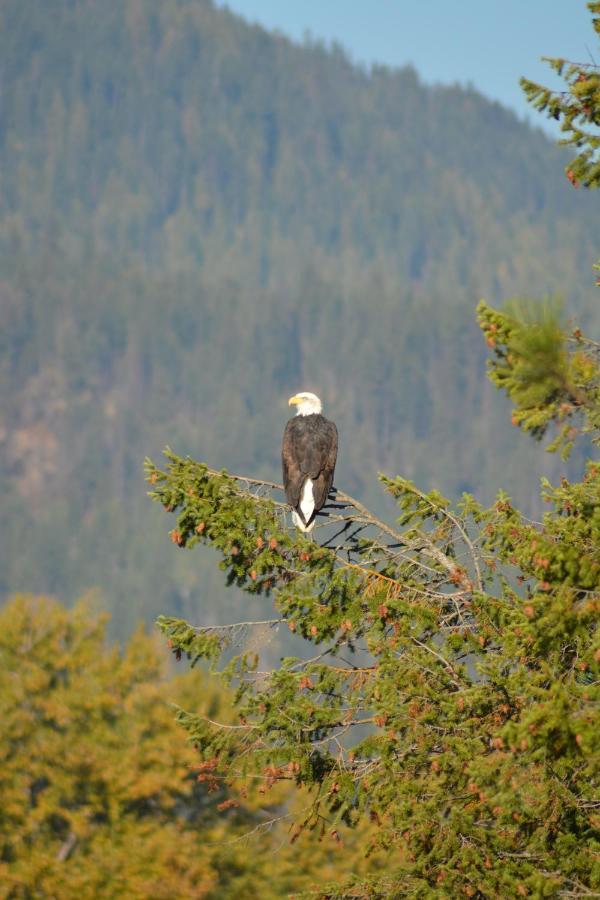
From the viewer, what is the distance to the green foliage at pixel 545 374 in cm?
729

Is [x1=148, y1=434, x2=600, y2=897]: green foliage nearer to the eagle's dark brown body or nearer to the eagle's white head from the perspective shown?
the eagle's dark brown body

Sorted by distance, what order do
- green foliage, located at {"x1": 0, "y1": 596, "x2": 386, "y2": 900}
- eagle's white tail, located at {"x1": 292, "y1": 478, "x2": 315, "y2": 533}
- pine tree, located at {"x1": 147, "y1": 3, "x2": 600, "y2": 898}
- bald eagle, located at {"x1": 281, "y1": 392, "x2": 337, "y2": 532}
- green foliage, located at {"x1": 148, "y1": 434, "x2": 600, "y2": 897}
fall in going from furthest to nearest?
green foliage, located at {"x1": 0, "y1": 596, "x2": 386, "y2": 900}
bald eagle, located at {"x1": 281, "y1": 392, "x2": 337, "y2": 532}
eagle's white tail, located at {"x1": 292, "y1": 478, "x2": 315, "y2": 533}
green foliage, located at {"x1": 148, "y1": 434, "x2": 600, "y2": 897}
pine tree, located at {"x1": 147, "y1": 3, "x2": 600, "y2": 898}

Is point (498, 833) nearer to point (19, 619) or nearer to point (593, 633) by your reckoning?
point (593, 633)

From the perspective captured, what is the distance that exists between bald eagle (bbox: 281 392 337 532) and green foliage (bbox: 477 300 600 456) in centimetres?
568

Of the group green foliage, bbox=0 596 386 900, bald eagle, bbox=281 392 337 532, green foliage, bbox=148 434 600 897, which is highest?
green foliage, bbox=0 596 386 900

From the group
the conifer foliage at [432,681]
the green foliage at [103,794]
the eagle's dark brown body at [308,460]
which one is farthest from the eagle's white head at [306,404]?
the green foliage at [103,794]

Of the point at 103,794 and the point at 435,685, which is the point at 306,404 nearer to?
the point at 435,685

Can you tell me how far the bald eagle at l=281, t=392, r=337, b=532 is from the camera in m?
14.0

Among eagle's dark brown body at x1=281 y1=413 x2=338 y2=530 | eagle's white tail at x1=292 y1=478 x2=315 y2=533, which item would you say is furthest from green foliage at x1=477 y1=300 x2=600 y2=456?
eagle's dark brown body at x1=281 y1=413 x2=338 y2=530

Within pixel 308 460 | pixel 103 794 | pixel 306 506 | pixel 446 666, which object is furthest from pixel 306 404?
pixel 103 794

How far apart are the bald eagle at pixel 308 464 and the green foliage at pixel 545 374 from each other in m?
5.68

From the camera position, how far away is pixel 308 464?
1455cm

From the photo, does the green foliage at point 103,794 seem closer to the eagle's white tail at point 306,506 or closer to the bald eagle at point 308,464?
the bald eagle at point 308,464

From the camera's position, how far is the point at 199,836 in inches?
1671
